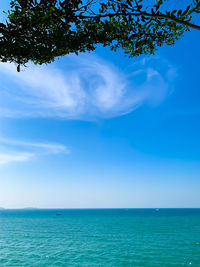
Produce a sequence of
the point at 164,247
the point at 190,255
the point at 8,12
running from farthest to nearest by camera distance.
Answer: the point at 164,247
the point at 190,255
the point at 8,12

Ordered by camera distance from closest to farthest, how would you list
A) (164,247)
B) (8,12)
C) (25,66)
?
(8,12)
(25,66)
(164,247)

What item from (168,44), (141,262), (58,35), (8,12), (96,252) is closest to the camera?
(8,12)

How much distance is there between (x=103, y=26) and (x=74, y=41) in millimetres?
971

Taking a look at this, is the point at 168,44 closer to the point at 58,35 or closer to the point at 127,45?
the point at 127,45

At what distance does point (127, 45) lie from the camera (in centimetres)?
605

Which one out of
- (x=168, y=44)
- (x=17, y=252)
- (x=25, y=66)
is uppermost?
(x=168, y=44)

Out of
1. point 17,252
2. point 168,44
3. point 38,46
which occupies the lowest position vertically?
point 17,252

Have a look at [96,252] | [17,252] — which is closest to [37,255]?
[17,252]

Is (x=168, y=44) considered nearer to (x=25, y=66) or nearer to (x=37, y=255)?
(x=25, y=66)

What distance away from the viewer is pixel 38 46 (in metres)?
5.35

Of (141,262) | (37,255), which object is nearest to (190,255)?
(141,262)

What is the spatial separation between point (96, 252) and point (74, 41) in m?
23.9

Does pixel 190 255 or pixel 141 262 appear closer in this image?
pixel 141 262

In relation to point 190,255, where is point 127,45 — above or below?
above
